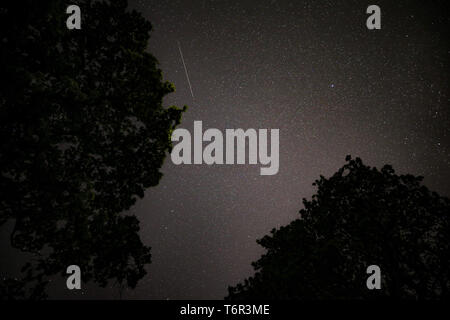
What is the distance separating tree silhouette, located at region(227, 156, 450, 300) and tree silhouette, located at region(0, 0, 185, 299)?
17.7 ft

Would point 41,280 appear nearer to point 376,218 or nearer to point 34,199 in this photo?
point 34,199

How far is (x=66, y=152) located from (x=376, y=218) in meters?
9.27

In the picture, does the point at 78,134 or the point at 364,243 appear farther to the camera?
the point at 364,243

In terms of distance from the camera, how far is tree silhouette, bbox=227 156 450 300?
7.48m

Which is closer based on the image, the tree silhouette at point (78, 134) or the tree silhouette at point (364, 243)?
the tree silhouette at point (78, 134)

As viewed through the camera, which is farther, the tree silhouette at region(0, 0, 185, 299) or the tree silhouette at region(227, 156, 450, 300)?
the tree silhouette at region(227, 156, 450, 300)

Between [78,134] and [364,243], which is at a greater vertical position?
[78,134]

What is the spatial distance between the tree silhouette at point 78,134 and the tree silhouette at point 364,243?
540 centimetres

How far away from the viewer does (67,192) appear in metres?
5.46

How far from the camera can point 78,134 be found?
5.69 meters

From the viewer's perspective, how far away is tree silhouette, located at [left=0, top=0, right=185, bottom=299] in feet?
15.9

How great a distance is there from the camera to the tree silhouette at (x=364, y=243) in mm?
7484

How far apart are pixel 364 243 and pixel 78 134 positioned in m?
9.00
